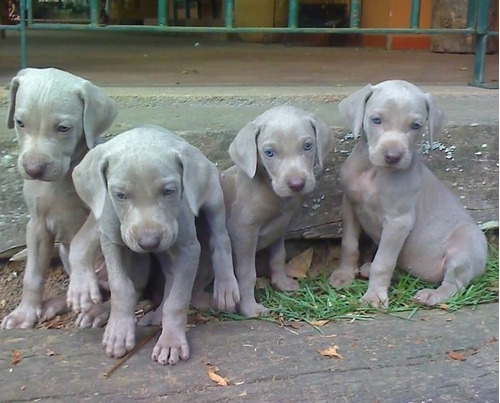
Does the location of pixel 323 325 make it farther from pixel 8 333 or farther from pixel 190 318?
pixel 8 333

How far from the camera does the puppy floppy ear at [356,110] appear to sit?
3855mm

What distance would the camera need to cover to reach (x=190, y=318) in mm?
3689

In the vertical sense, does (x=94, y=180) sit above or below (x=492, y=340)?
above

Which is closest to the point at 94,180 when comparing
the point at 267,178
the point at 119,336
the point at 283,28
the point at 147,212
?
the point at 147,212

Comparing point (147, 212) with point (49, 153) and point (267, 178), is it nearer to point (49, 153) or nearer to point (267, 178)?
point (49, 153)

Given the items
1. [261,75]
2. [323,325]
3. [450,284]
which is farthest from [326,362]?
[261,75]

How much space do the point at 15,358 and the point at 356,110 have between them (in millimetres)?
1963

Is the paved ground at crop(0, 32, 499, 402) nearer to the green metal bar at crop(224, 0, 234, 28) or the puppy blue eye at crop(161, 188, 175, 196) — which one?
the green metal bar at crop(224, 0, 234, 28)

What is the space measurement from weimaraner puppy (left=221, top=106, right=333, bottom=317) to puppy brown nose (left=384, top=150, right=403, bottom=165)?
0.28 m

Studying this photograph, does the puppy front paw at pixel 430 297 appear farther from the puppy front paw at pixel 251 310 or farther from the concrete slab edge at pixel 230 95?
the concrete slab edge at pixel 230 95

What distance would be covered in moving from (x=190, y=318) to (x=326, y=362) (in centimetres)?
76

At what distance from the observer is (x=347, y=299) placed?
12.8ft

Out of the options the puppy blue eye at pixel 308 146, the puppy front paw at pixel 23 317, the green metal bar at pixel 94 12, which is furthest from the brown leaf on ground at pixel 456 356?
the green metal bar at pixel 94 12

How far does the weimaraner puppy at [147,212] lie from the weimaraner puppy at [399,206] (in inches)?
35.7
